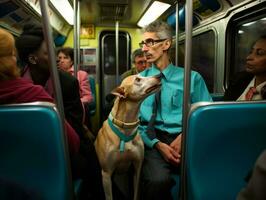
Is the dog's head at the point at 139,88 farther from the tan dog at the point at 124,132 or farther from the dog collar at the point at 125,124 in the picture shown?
the dog collar at the point at 125,124

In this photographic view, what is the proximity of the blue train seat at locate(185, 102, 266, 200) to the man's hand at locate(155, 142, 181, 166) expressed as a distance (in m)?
0.43

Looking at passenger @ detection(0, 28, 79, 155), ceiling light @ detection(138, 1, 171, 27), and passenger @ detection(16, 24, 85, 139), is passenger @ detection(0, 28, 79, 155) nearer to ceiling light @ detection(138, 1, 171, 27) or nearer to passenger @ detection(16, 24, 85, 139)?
passenger @ detection(16, 24, 85, 139)

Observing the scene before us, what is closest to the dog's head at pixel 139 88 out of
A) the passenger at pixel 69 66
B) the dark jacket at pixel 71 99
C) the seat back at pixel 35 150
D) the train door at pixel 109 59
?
the dark jacket at pixel 71 99

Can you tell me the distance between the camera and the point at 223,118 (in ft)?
5.66

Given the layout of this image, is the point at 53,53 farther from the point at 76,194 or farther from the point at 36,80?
the point at 76,194

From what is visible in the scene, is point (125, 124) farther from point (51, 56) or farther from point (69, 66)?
point (69, 66)

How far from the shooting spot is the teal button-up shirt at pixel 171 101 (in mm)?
2490

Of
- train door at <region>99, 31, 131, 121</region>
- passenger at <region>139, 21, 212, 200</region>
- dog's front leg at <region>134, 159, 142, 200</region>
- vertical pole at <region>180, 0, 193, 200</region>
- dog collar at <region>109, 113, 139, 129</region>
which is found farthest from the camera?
train door at <region>99, 31, 131, 121</region>

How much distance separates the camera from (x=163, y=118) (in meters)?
2.53

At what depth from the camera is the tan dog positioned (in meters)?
2.31

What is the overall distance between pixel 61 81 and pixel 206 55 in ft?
9.06

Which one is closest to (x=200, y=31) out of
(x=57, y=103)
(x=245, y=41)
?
(x=245, y=41)

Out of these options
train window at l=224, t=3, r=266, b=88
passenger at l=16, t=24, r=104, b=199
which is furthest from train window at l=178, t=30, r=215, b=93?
passenger at l=16, t=24, r=104, b=199

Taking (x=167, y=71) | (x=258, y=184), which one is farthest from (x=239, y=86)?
(x=258, y=184)
